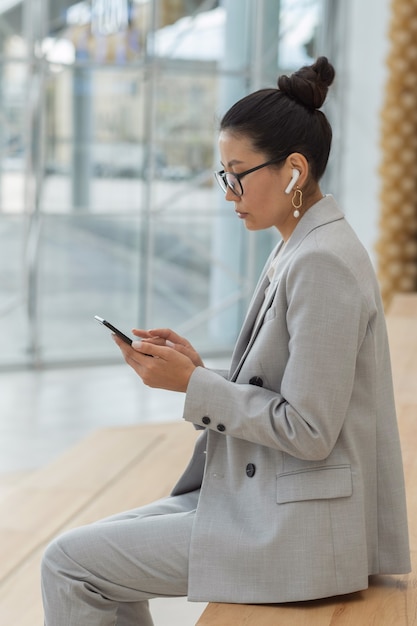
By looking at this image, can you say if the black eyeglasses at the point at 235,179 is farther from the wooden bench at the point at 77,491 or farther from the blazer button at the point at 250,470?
the wooden bench at the point at 77,491

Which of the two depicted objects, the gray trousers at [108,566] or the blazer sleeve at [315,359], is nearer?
the blazer sleeve at [315,359]

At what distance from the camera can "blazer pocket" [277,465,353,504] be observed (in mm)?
1519

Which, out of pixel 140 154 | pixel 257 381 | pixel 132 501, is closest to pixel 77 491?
pixel 132 501

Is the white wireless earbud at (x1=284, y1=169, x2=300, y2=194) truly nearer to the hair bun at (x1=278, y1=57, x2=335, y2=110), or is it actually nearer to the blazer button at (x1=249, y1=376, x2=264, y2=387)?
the hair bun at (x1=278, y1=57, x2=335, y2=110)

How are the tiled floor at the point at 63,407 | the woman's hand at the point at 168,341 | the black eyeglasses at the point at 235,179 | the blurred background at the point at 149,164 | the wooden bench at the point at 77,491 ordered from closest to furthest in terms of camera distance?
the black eyeglasses at the point at 235,179, the woman's hand at the point at 168,341, the wooden bench at the point at 77,491, the tiled floor at the point at 63,407, the blurred background at the point at 149,164

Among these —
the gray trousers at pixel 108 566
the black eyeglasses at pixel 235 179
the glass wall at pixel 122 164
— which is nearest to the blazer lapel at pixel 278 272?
the black eyeglasses at pixel 235 179

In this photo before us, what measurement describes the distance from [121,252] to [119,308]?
43cm

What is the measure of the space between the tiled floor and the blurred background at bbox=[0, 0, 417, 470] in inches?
1.2

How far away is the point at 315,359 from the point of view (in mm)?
1457

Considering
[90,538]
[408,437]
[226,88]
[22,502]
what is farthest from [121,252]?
[90,538]

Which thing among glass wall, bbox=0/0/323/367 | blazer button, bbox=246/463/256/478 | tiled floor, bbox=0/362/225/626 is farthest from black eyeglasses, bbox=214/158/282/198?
glass wall, bbox=0/0/323/367

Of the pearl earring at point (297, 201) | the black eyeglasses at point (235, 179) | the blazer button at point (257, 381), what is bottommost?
the blazer button at point (257, 381)

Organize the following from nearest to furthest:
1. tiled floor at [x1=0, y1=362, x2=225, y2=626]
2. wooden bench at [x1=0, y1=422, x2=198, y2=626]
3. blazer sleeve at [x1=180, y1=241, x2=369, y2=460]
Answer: blazer sleeve at [x1=180, y1=241, x2=369, y2=460], wooden bench at [x1=0, y1=422, x2=198, y2=626], tiled floor at [x1=0, y1=362, x2=225, y2=626]

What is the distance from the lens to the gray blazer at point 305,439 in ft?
4.81
